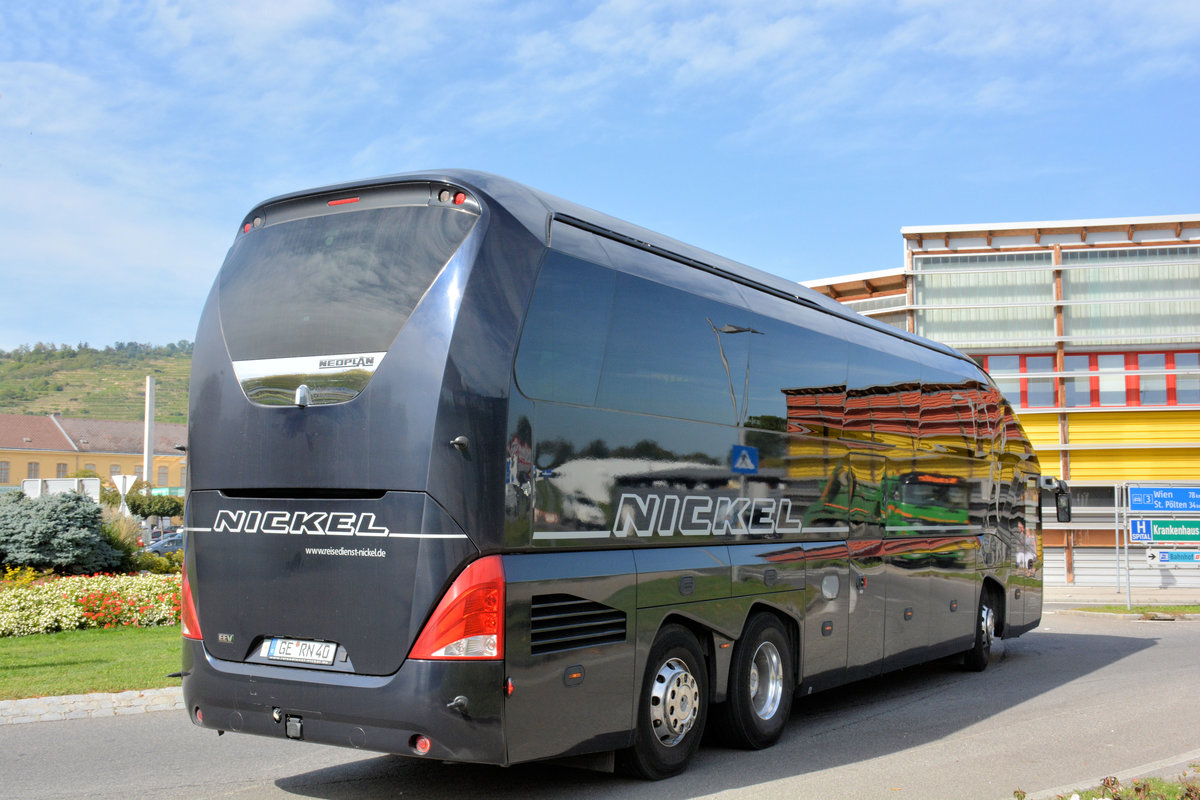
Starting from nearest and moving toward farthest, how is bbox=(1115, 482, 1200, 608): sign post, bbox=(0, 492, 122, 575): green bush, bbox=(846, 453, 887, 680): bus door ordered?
bbox=(846, 453, 887, 680): bus door < bbox=(0, 492, 122, 575): green bush < bbox=(1115, 482, 1200, 608): sign post

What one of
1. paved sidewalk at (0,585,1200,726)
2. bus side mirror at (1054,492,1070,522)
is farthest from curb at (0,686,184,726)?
bus side mirror at (1054,492,1070,522)

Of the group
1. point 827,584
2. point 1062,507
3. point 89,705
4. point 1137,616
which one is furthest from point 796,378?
point 1137,616

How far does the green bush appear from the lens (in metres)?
17.5

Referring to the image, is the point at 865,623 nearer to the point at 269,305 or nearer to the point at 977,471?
the point at 977,471

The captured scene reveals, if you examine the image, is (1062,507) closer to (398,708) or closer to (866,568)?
(866,568)

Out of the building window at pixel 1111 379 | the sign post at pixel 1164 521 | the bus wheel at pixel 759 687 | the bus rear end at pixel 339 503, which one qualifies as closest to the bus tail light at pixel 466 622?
the bus rear end at pixel 339 503

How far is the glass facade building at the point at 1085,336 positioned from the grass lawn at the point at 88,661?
22.9 metres

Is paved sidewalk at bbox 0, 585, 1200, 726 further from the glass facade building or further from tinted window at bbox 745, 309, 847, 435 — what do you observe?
the glass facade building

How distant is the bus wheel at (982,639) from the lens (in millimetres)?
13352

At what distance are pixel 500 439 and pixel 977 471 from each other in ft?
29.9

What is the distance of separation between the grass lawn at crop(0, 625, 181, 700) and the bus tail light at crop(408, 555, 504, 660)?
6.03 meters

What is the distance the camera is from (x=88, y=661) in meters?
12.0

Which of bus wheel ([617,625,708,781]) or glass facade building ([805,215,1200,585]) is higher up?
glass facade building ([805,215,1200,585])

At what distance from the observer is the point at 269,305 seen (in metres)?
6.55
